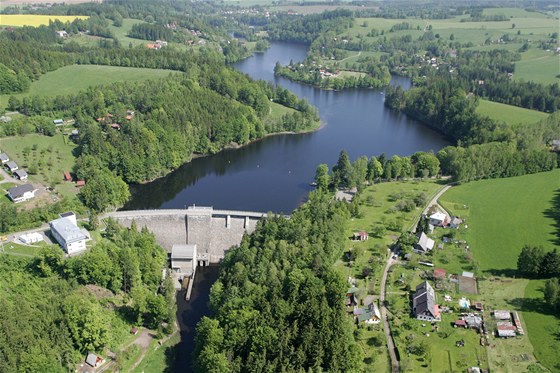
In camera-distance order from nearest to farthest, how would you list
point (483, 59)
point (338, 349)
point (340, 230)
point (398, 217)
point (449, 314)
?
point (338, 349)
point (449, 314)
point (340, 230)
point (398, 217)
point (483, 59)

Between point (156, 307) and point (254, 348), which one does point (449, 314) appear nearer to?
point (254, 348)

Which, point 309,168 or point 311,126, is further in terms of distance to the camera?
point 311,126

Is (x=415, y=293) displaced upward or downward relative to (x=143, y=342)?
upward

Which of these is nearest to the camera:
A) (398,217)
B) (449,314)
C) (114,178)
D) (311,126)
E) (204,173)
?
(449,314)

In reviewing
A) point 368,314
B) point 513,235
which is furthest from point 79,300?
point 513,235

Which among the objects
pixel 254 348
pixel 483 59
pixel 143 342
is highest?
pixel 483 59

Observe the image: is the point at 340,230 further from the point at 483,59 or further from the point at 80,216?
the point at 483,59

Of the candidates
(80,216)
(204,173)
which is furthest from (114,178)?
(204,173)
